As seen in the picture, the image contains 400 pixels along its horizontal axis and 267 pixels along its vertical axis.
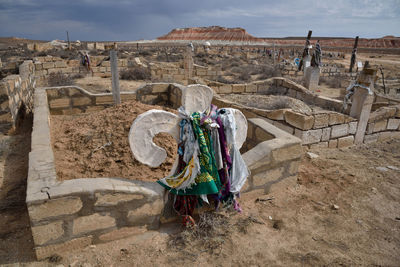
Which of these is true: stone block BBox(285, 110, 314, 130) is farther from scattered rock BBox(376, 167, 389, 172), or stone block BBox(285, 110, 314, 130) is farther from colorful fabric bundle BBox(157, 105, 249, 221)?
colorful fabric bundle BBox(157, 105, 249, 221)

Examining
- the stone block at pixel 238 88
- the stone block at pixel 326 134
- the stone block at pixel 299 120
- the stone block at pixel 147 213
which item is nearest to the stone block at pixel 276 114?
the stone block at pixel 299 120

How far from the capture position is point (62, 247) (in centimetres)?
259

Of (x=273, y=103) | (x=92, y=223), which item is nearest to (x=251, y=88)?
(x=273, y=103)

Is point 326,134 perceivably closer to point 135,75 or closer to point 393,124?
point 393,124

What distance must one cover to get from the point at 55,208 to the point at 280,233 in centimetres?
238

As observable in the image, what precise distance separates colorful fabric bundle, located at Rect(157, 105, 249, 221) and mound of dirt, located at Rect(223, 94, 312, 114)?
12.6ft

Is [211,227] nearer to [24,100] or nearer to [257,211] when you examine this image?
[257,211]

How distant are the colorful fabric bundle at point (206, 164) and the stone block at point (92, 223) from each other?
0.66 m

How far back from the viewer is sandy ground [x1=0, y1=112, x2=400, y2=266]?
8.67ft

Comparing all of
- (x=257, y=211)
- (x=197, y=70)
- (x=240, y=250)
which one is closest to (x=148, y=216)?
(x=240, y=250)

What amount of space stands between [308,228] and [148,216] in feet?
6.18

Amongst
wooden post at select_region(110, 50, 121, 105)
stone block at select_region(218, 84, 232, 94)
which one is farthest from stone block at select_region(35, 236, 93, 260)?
stone block at select_region(218, 84, 232, 94)

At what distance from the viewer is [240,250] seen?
109 inches

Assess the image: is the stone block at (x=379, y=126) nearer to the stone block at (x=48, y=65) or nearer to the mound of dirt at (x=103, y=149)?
the mound of dirt at (x=103, y=149)
